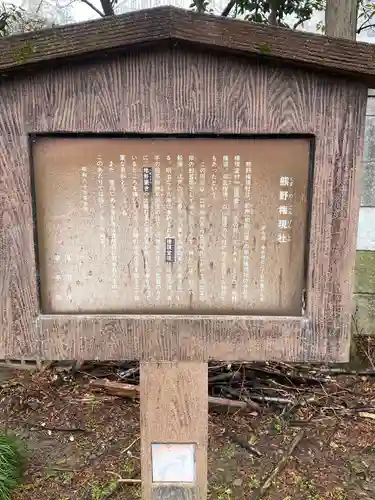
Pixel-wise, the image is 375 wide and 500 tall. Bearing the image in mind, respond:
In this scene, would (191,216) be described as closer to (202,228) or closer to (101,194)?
(202,228)

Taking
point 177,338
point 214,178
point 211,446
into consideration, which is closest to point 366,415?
point 211,446

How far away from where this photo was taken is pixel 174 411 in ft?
7.25

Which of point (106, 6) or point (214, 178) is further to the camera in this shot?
point (106, 6)

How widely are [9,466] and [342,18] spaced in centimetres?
415

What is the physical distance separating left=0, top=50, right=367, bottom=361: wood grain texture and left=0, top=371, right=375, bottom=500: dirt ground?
5.83 ft

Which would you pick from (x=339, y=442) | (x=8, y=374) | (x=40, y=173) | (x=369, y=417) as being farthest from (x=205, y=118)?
(x=8, y=374)

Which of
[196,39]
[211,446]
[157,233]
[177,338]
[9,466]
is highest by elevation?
→ [196,39]

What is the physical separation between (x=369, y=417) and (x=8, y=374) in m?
3.48

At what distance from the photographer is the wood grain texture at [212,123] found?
1.79m

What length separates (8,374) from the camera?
4.79 metres

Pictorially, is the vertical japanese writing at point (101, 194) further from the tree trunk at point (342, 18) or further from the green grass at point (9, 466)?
the tree trunk at point (342, 18)

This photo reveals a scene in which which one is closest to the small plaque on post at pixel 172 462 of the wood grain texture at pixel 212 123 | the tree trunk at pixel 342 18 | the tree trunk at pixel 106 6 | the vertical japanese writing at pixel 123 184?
the wood grain texture at pixel 212 123

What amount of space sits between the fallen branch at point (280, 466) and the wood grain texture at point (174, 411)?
106 cm

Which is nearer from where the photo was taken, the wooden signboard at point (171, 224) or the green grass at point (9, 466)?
the wooden signboard at point (171, 224)
